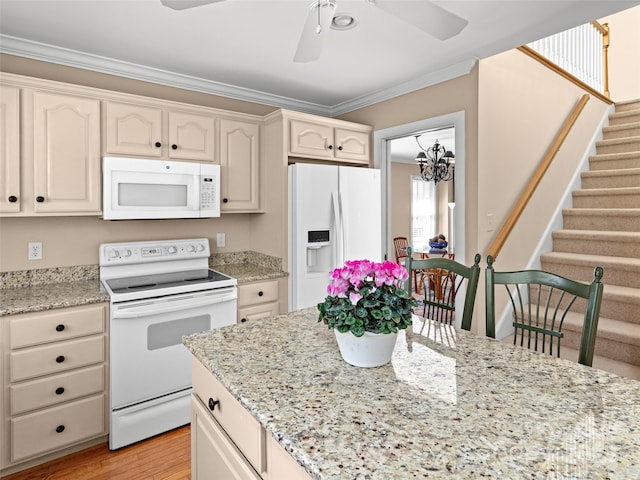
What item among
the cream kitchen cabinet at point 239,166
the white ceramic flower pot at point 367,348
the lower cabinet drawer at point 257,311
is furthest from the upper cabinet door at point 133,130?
the white ceramic flower pot at point 367,348

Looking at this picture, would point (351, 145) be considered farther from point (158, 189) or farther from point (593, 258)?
point (593, 258)

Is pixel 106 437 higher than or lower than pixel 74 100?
lower

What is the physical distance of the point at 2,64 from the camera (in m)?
2.40

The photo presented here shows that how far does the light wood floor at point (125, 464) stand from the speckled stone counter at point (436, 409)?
3.96ft

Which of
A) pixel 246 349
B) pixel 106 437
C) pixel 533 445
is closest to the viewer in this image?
pixel 533 445

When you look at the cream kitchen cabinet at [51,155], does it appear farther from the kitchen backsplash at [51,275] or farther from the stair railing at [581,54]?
the stair railing at [581,54]

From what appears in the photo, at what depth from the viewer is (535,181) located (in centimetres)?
320

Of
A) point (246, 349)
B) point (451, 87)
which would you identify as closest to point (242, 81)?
point (451, 87)

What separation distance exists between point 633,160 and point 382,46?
122 inches

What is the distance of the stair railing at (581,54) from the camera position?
348 cm

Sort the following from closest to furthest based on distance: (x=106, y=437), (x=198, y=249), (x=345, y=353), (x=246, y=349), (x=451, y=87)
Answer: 1. (x=345, y=353)
2. (x=246, y=349)
3. (x=106, y=437)
4. (x=451, y=87)
5. (x=198, y=249)

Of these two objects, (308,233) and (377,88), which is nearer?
(308,233)

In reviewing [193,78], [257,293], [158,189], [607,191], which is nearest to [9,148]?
[158,189]

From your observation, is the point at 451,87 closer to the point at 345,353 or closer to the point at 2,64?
the point at 345,353
